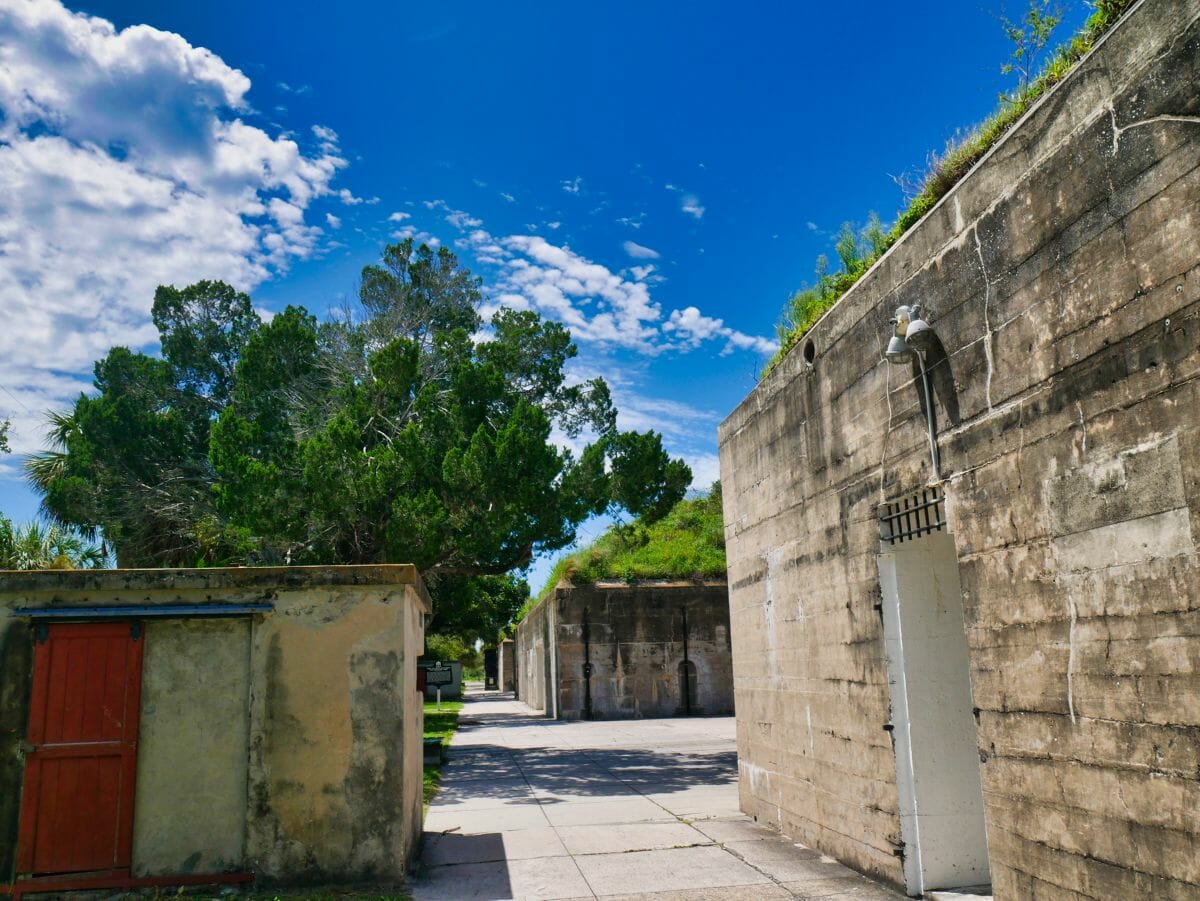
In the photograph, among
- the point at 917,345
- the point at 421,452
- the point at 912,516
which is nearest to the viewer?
the point at 917,345

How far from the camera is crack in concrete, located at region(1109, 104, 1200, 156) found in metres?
3.85

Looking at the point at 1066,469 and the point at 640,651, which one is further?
the point at 640,651

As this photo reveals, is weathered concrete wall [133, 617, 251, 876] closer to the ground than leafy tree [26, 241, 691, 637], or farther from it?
closer to the ground

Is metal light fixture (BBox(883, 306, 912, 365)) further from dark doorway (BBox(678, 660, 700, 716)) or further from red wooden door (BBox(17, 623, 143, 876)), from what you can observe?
dark doorway (BBox(678, 660, 700, 716))

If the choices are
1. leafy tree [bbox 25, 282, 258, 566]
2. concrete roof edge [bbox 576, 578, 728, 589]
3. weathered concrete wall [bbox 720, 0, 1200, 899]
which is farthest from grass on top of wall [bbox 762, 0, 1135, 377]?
concrete roof edge [bbox 576, 578, 728, 589]

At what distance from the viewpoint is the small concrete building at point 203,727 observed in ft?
21.5

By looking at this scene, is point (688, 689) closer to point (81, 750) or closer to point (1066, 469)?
point (81, 750)

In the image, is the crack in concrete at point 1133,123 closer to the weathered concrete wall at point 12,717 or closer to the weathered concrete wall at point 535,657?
the weathered concrete wall at point 12,717

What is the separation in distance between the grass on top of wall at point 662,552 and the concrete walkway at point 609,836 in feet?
28.9

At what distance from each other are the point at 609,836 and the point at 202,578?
4534 mm

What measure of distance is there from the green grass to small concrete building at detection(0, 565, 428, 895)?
4.13 m

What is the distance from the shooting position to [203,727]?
687 centimetres

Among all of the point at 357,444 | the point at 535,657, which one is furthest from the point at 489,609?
the point at 357,444

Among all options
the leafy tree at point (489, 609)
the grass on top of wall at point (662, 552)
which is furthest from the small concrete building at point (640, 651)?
the leafy tree at point (489, 609)
